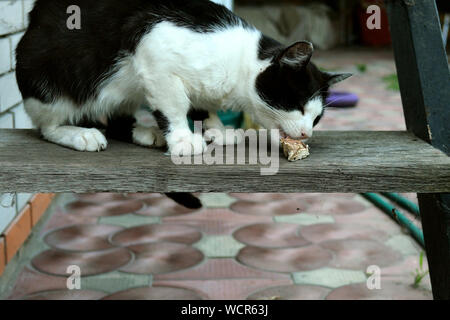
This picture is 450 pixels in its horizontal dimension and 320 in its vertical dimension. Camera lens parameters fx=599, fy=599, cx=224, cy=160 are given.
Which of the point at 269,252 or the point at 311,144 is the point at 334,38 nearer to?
the point at 269,252

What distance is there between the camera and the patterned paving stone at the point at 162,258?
1.99m

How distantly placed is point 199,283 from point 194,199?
54 centimetres

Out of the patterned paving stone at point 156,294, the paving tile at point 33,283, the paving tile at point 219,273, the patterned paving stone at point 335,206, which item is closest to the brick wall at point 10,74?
the paving tile at point 33,283

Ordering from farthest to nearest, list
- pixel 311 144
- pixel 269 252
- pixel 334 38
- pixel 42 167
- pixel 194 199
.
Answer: pixel 334 38 < pixel 269 252 < pixel 194 199 < pixel 311 144 < pixel 42 167

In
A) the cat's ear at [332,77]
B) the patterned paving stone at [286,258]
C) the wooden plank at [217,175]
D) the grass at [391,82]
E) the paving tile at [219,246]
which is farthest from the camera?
the grass at [391,82]

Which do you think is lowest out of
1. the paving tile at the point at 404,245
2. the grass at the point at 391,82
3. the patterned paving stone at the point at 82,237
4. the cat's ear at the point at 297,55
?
the paving tile at the point at 404,245

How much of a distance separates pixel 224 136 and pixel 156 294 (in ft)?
2.20

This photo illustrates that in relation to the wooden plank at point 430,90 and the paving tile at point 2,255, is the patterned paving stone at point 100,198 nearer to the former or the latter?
the paving tile at point 2,255

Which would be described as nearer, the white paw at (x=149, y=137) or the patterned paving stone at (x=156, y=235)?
the white paw at (x=149, y=137)

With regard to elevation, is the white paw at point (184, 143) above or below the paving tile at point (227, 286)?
above

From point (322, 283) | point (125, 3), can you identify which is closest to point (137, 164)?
point (125, 3)

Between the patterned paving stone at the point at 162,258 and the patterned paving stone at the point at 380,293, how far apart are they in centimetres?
50

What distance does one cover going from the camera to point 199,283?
1909 mm
